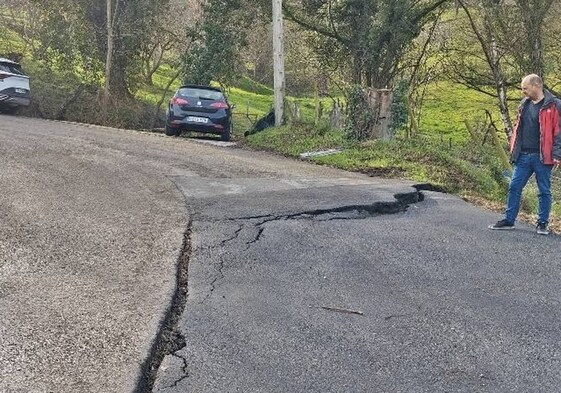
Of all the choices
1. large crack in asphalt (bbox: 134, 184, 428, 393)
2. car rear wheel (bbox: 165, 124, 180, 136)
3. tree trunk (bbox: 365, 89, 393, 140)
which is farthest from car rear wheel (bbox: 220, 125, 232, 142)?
large crack in asphalt (bbox: 134, 184, 428, 393)

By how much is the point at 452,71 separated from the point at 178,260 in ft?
70.5

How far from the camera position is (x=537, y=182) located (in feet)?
26.8

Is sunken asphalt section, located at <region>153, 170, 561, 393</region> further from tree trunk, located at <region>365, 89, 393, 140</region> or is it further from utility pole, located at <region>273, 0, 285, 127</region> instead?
utility pole, located at <region>273, 0, 285, 127</region>

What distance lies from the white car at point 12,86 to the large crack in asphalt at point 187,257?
13.8 metres

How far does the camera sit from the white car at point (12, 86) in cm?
1980

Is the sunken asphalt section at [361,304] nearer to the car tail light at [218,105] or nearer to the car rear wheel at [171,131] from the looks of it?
the car tail light at [218,105]

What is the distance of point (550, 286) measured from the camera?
6.05 meters

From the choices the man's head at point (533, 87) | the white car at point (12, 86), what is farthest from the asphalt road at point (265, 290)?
the white car at point (12, 86)

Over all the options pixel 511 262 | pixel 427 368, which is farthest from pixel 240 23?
pixel 427 368

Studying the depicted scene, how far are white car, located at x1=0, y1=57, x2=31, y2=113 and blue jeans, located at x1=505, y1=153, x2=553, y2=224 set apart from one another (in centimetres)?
1595

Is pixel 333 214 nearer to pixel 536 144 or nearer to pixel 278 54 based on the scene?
pixel 536 144

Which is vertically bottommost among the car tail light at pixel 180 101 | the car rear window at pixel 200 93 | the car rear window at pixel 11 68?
the car tail light at pixel 180 101

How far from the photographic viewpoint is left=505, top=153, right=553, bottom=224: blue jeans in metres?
8.05

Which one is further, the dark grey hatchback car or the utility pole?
the utility pole
